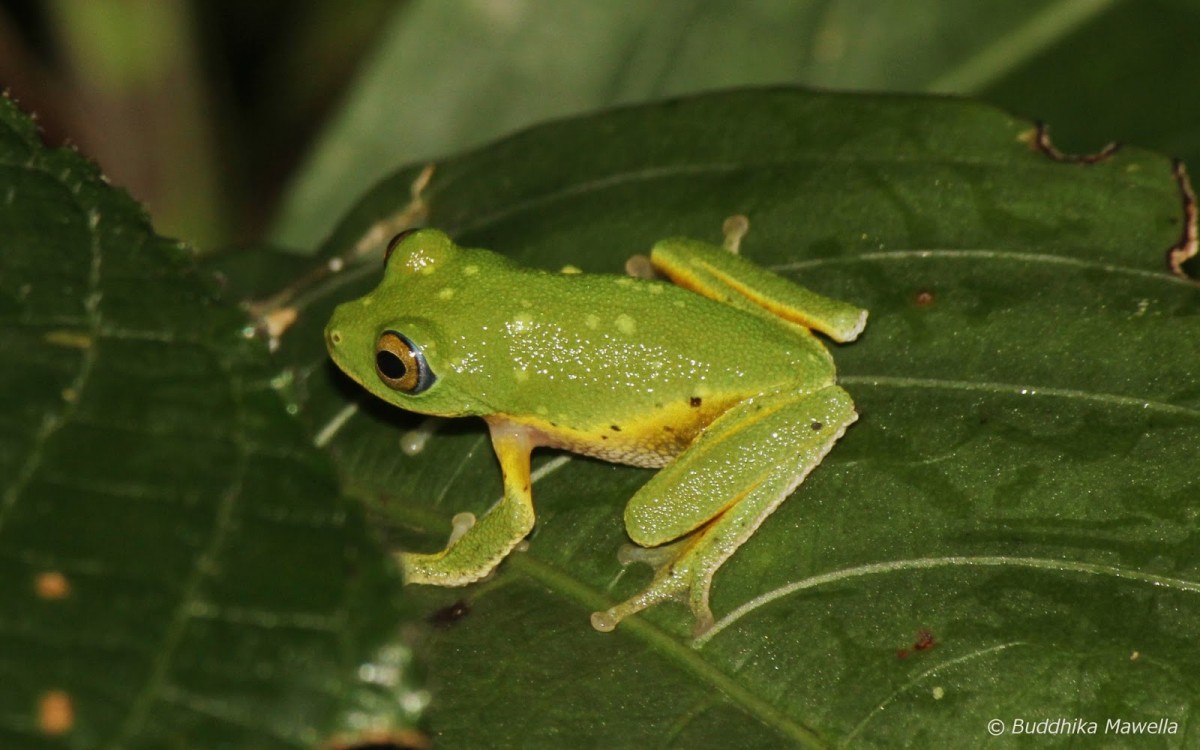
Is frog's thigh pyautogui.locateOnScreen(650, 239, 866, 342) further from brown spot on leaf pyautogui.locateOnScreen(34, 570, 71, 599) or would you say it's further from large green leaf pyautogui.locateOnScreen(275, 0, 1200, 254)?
brown spot on leaf pyautogui.locateOnScreen(34, 570, 71, 599)

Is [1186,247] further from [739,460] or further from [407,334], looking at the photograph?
[407,334]

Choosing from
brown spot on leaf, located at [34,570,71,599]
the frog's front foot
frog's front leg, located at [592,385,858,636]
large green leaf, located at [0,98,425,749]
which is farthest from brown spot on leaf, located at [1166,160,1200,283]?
brown spot on leaf, located at [34,570,71,599]

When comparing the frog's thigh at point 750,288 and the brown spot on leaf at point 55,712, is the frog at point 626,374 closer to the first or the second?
the frog's thigh at point 750,288

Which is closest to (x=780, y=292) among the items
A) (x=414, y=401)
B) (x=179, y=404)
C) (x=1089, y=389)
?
(x=1089, y=389)

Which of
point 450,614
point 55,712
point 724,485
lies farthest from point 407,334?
point 55,712

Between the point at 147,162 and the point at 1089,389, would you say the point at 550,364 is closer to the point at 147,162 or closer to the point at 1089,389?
the point at 1089,389

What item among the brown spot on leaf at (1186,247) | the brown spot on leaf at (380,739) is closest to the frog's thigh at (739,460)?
the brown spot on leaf at (1186,247)
